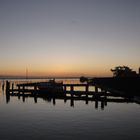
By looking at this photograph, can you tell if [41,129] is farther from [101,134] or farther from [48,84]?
[48,84]

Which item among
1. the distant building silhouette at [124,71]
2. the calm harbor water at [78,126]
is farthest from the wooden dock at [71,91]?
the distant building silhouette at [124,71]

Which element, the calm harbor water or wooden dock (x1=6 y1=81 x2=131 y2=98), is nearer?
the calm harbor water

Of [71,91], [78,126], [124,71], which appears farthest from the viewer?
[124,71]

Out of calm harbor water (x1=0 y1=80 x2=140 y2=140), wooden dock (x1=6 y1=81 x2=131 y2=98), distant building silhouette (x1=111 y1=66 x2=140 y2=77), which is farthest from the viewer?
distant building silhouette (x1=111 y1=66 x2=140 y2=77)

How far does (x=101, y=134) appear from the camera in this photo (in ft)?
60.5

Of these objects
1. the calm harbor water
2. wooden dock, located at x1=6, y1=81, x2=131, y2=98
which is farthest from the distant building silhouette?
the calm harbor water

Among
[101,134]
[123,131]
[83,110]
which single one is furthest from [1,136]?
[83,110]

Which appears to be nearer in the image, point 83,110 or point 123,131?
point 123,131

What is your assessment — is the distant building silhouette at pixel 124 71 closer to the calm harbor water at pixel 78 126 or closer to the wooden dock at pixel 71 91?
the wooden dock at pixel 71 91

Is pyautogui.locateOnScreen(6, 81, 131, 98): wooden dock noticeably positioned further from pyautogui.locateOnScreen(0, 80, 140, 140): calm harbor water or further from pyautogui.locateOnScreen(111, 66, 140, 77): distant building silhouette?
pyautogui.locateOnScreen(111, 66, 140, 77): distant building silhouette

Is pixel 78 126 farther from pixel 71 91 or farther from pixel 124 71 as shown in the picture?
pixel 124 71

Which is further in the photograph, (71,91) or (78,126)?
(71,91)

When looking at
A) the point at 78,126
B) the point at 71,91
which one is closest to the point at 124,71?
the point at 71,91

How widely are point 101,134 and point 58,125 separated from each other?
15.0ft
